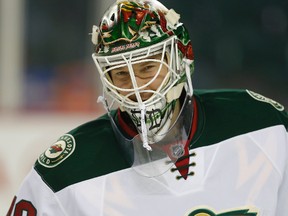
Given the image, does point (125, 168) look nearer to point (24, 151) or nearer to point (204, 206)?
point (204, 206)

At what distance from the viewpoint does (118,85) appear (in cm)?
295

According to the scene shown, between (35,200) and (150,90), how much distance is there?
0.50m

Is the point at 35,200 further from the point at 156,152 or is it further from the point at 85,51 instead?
the point at 85,51

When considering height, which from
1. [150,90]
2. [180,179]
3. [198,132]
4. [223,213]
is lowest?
[223,213]

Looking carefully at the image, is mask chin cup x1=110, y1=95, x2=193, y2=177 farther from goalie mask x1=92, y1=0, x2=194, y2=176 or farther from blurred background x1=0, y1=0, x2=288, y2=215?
blurred background x1=0, y1=0, x2=288, y2=215

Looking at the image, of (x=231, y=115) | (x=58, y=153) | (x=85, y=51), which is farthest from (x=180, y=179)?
(x=85, y=51)

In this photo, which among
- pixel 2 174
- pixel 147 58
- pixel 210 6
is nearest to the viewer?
pixel 147 58

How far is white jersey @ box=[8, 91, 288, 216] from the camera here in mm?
2980

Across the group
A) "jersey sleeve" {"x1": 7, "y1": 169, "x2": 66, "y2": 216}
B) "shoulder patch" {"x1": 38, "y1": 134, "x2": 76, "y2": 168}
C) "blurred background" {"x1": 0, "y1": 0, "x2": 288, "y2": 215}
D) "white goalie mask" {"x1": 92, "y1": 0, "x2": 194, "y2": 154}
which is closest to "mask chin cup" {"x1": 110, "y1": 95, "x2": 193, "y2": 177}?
"white goalie mask" {"x1": 92, "y1": 0, "x2": 194, "y2": 154}

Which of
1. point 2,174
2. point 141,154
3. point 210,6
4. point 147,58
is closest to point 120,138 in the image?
point 141,154

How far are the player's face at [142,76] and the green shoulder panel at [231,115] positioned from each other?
0.24 metres

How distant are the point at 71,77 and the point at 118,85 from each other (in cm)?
366

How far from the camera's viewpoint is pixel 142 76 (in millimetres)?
2928

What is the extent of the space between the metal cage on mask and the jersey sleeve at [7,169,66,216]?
12.2 inches
